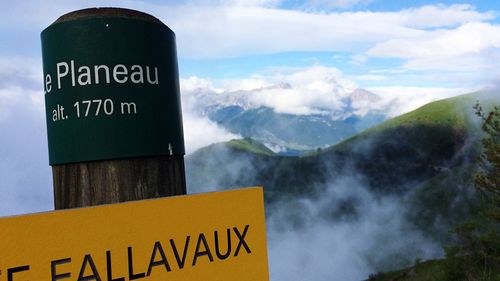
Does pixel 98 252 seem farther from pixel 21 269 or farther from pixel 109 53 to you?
pixel 109 53

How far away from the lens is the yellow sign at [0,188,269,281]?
8.70ft

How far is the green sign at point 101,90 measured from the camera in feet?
10.3

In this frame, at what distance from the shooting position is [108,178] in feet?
10.4

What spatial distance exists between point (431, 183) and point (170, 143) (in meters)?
191

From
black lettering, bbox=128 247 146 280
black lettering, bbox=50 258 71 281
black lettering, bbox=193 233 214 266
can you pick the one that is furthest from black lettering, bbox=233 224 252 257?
black lettering, bbox=50 258 71 281

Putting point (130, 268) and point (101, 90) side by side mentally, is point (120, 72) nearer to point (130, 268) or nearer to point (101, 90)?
point (101, 90)

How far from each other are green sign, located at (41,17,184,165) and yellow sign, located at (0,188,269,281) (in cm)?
49

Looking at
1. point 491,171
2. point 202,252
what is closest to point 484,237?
point 491,171

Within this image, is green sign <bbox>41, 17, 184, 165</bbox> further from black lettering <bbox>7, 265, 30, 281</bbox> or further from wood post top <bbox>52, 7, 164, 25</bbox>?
black lettering <bbox>7, 265, 30, 281</bbox>

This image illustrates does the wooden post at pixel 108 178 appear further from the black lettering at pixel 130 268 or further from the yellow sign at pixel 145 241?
the black lettering at pixel 130 268

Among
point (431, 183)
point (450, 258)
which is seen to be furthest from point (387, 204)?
point (450, 258)

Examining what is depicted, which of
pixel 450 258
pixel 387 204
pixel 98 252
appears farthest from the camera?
pixel 387 204

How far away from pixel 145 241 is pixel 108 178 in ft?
1.81

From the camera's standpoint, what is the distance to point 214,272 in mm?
3314
